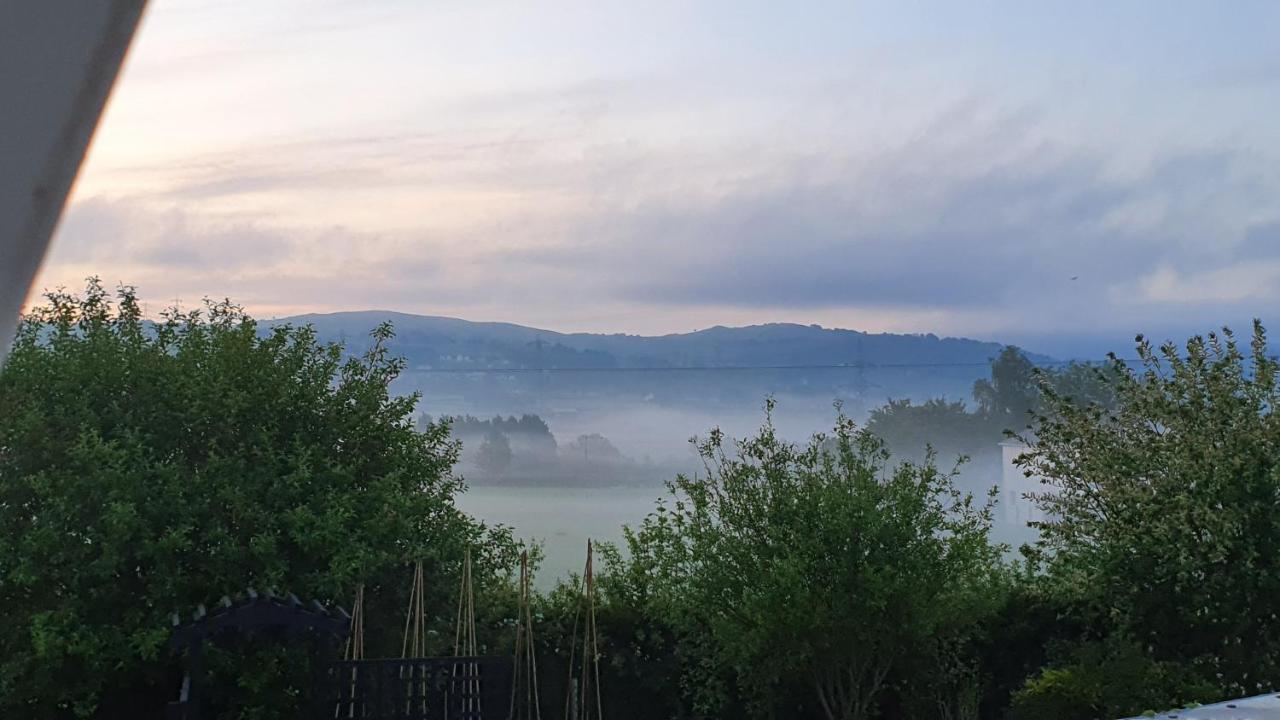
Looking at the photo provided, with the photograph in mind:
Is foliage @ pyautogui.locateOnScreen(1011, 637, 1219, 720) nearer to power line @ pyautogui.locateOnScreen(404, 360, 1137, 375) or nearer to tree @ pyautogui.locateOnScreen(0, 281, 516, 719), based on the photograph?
tree @ pyautogui.locateOnScreen(0, 281, 516, 719)

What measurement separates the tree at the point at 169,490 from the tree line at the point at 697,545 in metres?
0.02

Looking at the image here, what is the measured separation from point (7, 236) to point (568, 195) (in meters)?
27.9

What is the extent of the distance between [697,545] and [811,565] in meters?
0.88

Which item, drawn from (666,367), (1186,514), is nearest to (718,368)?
(666,367)

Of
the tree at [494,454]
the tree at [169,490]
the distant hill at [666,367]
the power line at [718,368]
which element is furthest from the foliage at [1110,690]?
the tree at [494,454]

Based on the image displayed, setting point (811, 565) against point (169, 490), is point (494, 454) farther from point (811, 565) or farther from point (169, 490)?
point (811, 565)

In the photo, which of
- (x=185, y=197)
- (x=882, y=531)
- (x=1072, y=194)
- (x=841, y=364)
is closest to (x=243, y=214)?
(x=185, y=197)

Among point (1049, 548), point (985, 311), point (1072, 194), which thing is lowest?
point (1049, 548)

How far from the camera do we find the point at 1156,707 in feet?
23.8

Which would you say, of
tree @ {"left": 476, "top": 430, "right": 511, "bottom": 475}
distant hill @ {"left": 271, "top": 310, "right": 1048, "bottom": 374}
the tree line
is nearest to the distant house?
the tree line

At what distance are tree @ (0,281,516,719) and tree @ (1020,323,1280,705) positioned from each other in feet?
15.3

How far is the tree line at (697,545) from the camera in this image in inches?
321

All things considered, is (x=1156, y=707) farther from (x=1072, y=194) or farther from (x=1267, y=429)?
(x=1072, y=194)

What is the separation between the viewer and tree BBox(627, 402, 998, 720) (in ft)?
27.9
